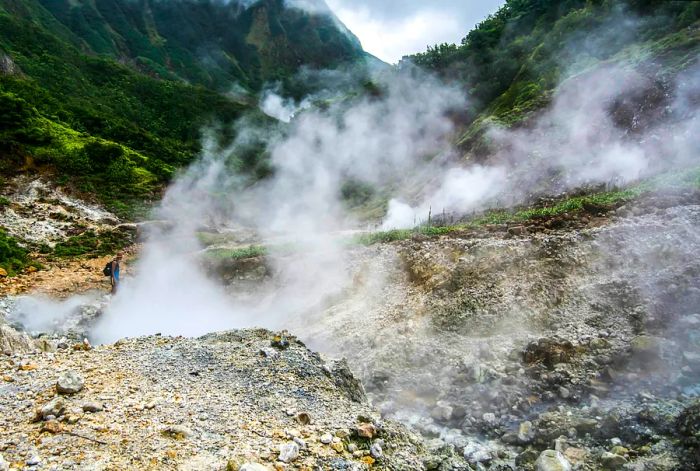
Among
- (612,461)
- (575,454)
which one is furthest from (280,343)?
(612,461)

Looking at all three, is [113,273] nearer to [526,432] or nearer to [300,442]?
[300,442]

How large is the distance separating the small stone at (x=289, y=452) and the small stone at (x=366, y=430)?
0.86 m

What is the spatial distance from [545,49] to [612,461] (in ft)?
85.4

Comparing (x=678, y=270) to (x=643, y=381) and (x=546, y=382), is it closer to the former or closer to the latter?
(x=643, y=381)

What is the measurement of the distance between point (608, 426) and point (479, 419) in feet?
5.85

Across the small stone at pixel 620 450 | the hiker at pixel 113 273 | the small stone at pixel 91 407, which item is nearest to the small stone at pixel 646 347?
the small stone at pixel 620 450

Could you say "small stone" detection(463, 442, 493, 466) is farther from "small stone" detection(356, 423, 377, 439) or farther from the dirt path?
the dirt path

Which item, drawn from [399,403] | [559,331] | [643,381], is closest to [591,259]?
[559,331]

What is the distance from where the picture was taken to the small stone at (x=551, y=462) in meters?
5.41

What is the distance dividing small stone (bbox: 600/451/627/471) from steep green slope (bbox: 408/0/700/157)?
1729cm

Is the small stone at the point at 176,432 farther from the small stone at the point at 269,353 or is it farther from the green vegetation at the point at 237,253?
the green vegetation at the point at 237,253

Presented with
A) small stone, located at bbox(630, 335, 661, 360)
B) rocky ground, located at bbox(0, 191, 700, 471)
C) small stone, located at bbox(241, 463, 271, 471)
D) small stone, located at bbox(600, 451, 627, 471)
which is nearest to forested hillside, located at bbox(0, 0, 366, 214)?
rocky ground, located at bbox(0, 191, 700, 471)

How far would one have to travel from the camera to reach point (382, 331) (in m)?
9.66

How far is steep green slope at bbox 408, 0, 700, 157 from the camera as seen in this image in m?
17.8
